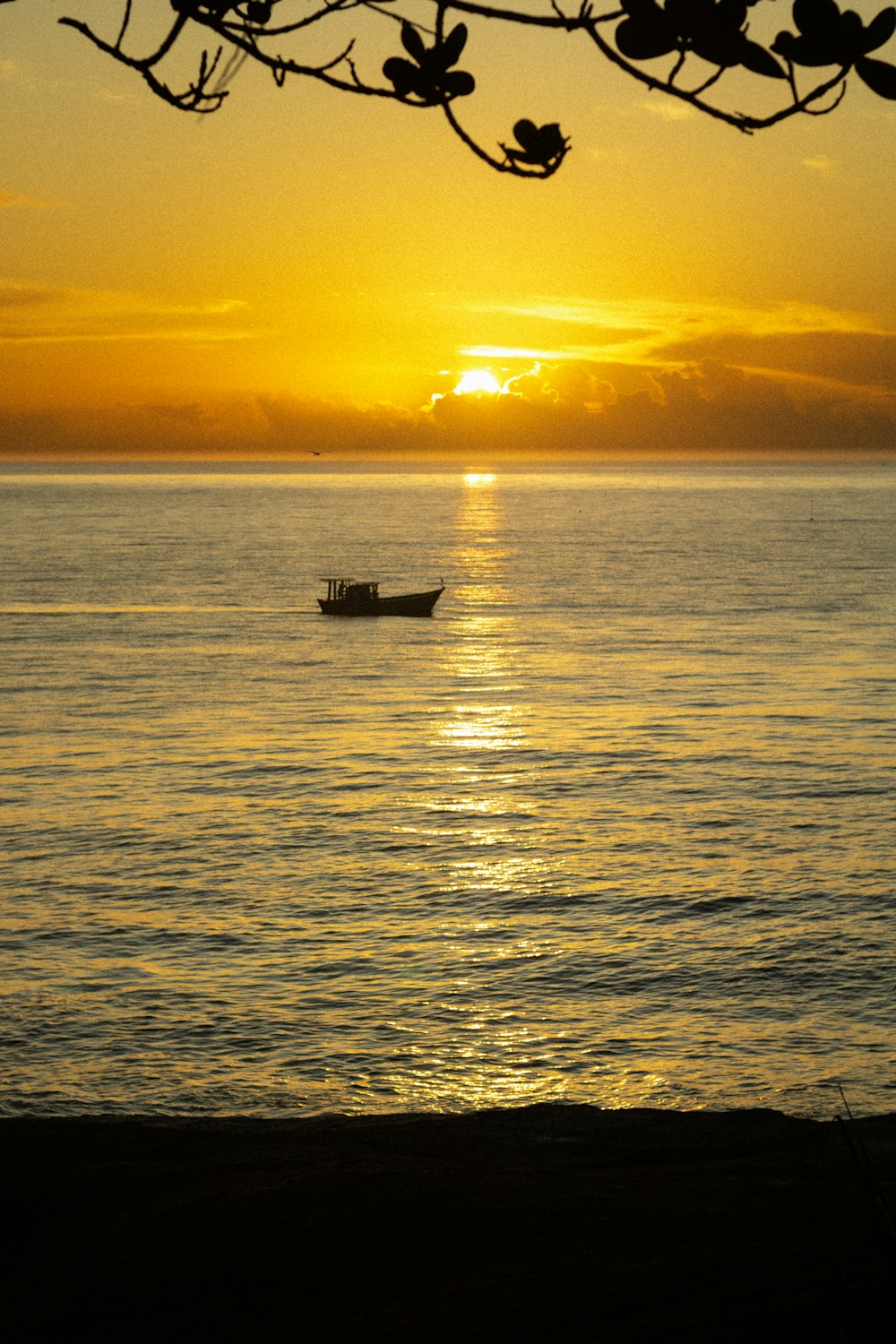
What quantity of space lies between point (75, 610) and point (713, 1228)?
269 ft

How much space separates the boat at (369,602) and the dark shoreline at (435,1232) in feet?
231

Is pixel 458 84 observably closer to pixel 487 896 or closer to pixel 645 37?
pixel 645 37

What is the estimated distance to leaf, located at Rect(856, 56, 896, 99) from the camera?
335cm

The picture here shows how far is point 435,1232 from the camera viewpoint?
1155cm

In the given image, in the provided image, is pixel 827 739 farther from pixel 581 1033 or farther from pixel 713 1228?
pixel 713 1228

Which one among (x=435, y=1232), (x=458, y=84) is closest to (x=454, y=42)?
(x=458, y=84)

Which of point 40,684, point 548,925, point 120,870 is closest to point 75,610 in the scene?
point 40,684

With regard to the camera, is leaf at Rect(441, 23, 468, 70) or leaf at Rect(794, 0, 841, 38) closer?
leaf at Rect(794, 0, 841, 38)

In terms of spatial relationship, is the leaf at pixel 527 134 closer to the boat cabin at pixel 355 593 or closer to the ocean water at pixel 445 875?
the ocean water at pixel 445 875

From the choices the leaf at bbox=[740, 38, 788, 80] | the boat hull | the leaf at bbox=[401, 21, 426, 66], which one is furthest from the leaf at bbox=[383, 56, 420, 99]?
the boat hull

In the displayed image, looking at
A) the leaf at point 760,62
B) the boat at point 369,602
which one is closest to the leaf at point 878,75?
the leaf at point 760,62

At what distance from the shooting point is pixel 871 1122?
15992 millimetres

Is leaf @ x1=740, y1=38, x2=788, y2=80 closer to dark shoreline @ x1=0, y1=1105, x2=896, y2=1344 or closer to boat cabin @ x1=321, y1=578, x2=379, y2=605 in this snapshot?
dark shoreline @ x1=0, y1=1105, x2=896, y2=1344

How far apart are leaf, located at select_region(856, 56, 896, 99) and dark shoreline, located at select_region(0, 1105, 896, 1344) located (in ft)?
20.1
